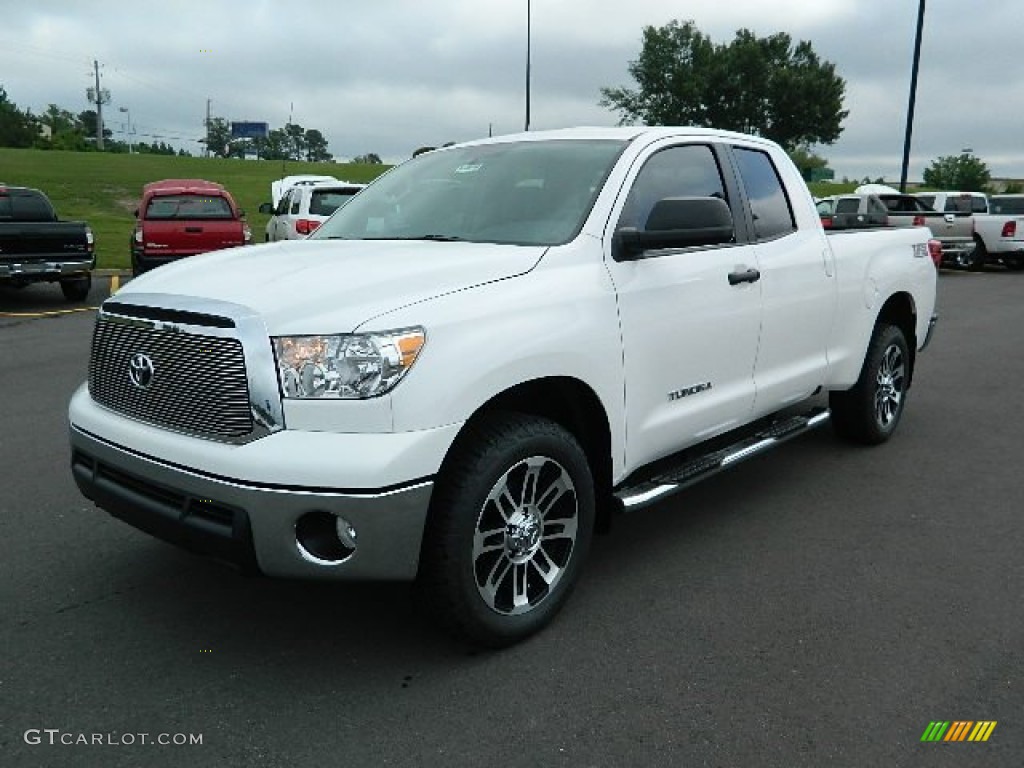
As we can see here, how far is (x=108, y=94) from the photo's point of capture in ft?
381

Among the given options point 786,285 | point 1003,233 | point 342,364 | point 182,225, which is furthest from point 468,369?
point 1003,233

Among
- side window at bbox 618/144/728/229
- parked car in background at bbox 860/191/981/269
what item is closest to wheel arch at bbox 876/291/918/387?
side window at bbox 618/144/728/229

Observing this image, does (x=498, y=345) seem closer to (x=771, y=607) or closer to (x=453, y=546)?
(x=453, y=546)

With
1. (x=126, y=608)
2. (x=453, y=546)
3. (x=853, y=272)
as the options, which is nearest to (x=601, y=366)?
(x=453, y=546)

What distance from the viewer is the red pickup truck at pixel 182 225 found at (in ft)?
46.7

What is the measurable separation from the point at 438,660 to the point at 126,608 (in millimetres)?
1277

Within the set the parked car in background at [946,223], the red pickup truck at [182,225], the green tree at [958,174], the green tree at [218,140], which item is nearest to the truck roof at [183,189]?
the red pickup truck at [182,225]

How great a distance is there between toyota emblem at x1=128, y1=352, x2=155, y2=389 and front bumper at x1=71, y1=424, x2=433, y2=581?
0.28m

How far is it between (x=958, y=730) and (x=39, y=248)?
12798 millimetres

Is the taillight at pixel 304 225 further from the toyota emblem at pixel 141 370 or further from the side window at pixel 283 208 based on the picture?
the toyota emblem at pixel 141 370

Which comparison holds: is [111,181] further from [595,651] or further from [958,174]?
[958,174]

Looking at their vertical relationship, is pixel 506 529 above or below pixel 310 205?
below

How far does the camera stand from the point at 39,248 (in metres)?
12.4

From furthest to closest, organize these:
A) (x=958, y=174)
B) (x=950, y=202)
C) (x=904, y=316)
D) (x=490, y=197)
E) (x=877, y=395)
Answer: (x=958, y=174)
(x=950, y=202)
(x=904, y=316)
(x=877, y=395)
(x=490, y=197)
